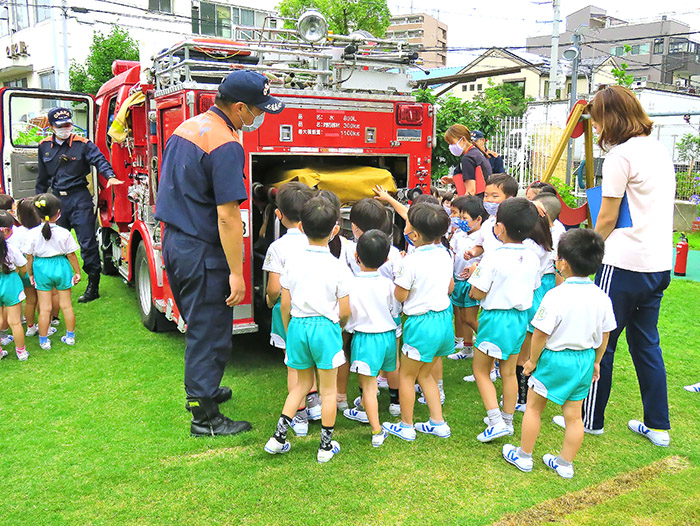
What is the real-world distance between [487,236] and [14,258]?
3806 mm

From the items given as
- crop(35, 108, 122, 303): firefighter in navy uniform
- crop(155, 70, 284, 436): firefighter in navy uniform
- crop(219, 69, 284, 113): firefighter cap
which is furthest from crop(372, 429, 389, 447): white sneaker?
crop(35, 108, 122, 303): firefighter in navy uniform

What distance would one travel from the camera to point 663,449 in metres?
3.56

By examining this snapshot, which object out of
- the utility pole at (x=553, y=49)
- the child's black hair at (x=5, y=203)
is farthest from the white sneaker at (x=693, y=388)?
the utility pole at (x=553, y=49)

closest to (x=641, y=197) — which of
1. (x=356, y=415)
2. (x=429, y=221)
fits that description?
(x=429, y=221)

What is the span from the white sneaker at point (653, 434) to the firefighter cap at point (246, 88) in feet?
10.2

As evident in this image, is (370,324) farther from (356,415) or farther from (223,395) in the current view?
(223,395)

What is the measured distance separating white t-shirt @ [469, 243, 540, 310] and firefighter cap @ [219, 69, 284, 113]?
167cm

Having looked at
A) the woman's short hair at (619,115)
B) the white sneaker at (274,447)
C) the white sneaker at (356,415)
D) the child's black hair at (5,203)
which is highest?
the woman's short hair at (619,115)

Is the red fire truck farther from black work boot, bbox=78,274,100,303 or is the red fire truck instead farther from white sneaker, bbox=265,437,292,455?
white sneaker, bbox=265,437,292,455

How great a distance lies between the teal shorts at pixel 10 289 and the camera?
15.8 ft

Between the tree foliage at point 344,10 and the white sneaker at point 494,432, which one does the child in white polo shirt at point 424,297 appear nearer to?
the white sneaker at point 494,432

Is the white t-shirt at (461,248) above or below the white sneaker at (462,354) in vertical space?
above

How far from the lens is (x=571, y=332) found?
3051mm

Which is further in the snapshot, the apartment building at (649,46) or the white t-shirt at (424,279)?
the apartment building at (649,46)
